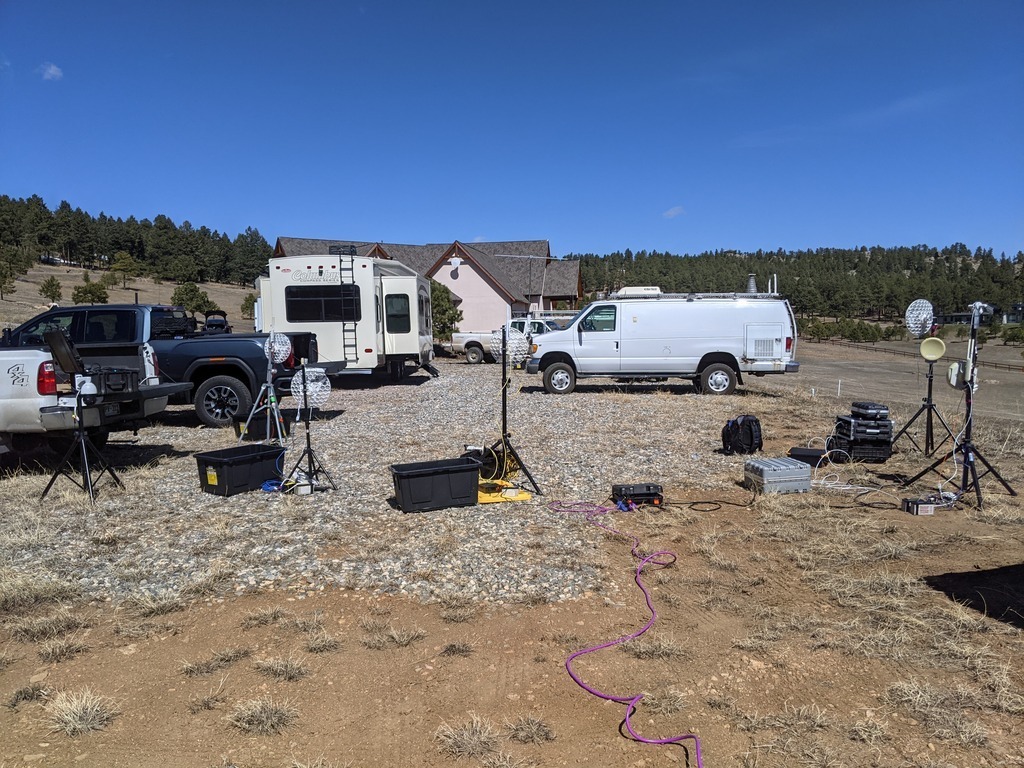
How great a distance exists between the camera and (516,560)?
520cm

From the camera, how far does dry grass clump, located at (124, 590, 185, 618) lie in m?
4.31

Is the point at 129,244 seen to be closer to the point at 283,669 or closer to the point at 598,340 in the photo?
the point at 598,340

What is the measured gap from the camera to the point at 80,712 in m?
3.13

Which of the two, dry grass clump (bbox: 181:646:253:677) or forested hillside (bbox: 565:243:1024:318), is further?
forested hillside (bbox: 565:243:1024:318)

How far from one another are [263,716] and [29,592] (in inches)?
97.1

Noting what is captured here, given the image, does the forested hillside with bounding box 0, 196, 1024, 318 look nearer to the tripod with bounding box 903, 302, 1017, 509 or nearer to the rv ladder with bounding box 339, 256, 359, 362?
the rv ladder with bounding box 339, 256, 359, 362

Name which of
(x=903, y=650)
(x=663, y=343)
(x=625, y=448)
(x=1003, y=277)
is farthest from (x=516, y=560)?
(x=1003, y=277)

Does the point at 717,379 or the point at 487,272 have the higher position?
the point at 487,272

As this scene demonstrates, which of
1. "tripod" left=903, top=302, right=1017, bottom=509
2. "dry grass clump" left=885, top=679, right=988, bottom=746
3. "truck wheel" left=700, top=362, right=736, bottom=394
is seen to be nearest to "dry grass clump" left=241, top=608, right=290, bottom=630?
"dry grass clump" left=885, top=679, right=988, bottom=746

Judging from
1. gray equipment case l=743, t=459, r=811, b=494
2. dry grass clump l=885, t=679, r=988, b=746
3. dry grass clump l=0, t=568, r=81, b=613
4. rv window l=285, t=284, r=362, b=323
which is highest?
rv window l=285, t=284, r=362, b=323

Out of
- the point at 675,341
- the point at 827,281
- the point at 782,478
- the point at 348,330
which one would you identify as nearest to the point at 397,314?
the point at 348,330

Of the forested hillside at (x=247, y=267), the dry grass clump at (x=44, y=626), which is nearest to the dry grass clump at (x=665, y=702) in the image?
the dry grass clump at (x=44, y=626)

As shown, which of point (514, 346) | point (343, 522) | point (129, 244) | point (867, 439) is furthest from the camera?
point (129, 244)

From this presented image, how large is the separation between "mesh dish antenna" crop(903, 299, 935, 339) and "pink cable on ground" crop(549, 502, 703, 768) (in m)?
4.90
